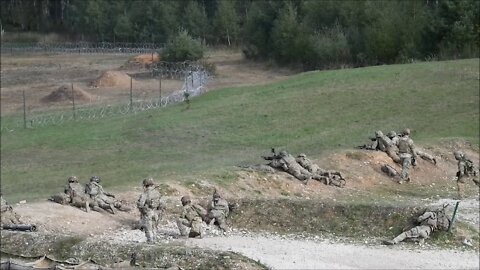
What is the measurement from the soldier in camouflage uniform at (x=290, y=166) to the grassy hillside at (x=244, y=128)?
1748 mm

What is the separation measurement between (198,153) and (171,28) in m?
77.3

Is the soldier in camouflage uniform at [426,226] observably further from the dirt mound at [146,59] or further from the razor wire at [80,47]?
the razor wire at [80,47]

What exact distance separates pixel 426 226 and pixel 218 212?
5.72 m

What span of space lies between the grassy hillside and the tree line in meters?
10.2

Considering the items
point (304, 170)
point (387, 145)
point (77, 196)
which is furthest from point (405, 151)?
point (77, 196)

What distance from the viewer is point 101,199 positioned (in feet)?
77.0

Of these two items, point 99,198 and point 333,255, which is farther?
point 99,198

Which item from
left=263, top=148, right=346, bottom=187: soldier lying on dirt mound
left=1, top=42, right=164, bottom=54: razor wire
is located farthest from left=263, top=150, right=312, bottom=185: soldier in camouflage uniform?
left=1, top=42, right=164, bottom=54: razor wire

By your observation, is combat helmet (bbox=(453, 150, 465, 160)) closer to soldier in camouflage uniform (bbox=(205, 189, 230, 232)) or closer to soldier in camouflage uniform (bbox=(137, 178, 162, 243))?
Answer: soldier in camouflage uniform (bbox=(205, 189, 230, 232))

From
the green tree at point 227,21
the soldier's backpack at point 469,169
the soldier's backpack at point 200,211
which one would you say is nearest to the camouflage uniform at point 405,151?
the soldier's backpack at point 469,169

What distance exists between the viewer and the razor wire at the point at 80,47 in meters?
109

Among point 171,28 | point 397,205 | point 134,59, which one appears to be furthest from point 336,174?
point 171,28

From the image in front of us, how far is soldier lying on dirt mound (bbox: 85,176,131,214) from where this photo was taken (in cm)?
2339

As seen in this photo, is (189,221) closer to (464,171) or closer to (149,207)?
(149,207)
